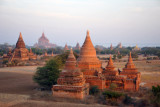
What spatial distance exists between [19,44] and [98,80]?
37.6m

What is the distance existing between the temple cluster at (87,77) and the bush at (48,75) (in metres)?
2.39

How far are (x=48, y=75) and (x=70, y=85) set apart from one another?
4982 millimetres

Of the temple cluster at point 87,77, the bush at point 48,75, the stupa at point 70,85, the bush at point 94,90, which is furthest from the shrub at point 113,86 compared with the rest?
the bush at point 48,75

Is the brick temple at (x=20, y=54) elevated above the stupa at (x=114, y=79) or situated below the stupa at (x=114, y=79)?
above

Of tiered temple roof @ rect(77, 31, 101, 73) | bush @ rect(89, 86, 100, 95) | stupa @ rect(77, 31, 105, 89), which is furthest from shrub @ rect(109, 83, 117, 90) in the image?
tiered temple roof @ rect(77, 31, 101, 73)

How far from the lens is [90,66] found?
1944cm

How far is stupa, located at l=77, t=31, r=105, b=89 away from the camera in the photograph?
17.8 metres

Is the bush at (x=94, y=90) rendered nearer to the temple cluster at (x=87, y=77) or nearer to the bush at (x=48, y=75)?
the temple cluster at (x=87, y=77)

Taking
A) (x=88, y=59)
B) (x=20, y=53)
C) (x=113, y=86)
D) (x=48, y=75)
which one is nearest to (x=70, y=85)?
(x=113, y=86)

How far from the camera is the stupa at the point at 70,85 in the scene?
14.8 meters

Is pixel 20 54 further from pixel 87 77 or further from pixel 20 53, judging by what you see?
pixel 87 77

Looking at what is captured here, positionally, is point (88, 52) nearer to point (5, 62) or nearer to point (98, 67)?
point (98, 67)

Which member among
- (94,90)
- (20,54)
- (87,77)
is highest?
(20,54)

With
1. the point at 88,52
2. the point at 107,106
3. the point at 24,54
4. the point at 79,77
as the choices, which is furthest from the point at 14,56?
the point at 107,106
